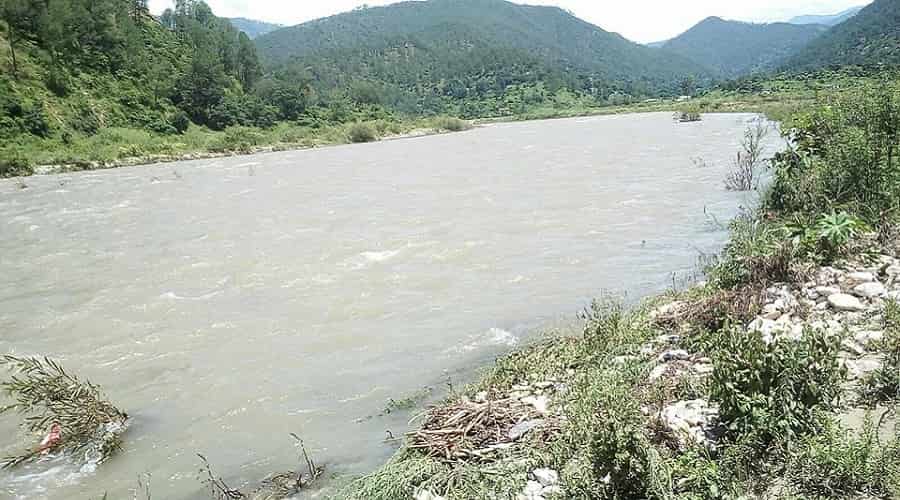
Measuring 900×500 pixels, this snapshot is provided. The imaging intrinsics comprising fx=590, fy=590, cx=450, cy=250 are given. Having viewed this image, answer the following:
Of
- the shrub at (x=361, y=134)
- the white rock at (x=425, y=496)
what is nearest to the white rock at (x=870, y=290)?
the white rock at (x=425, y=496)

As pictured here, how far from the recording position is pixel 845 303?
20.5 feet

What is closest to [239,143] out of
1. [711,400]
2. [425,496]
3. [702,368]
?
[702,368]

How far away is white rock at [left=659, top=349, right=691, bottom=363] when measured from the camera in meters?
5.94

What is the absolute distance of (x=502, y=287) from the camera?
10.5 meters

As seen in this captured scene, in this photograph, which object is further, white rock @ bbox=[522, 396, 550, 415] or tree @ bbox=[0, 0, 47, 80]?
tree @ bbox=[0, 0, 47, 80]

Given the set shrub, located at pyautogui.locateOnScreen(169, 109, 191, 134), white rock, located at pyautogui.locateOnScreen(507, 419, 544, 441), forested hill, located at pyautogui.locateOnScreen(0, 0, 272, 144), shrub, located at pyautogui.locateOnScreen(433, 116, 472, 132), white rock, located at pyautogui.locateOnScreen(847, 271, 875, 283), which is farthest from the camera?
shrub, located at pyautogui.locateOnScreen(433, 116, 472, 132)

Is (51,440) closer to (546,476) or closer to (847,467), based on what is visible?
(546,476)

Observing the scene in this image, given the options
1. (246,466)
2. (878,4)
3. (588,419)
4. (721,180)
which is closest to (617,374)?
(588,419)

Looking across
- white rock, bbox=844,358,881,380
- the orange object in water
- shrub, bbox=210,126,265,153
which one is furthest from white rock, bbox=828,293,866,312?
shrub, bbox=210,126,265,153

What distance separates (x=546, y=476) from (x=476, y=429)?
93 centimetres

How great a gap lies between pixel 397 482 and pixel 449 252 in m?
8.94

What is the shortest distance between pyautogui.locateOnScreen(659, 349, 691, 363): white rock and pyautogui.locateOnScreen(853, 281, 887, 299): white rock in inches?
84.9

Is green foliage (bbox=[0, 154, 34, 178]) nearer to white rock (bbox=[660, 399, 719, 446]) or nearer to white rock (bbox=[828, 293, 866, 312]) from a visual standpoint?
white rock (bbox=[660, 399, 719, 446])

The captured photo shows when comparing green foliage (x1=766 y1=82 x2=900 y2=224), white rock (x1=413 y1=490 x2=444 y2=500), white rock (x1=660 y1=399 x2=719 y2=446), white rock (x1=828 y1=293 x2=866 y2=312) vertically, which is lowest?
white rock (x1=413 y1=490 x2=444 y2=500)
